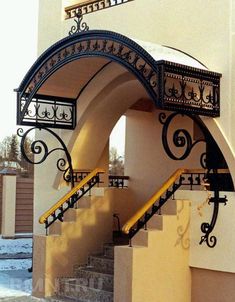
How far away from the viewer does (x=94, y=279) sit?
927cm

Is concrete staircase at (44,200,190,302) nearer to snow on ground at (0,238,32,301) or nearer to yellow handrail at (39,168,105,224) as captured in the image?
snow on ground at (0,238,32,301)

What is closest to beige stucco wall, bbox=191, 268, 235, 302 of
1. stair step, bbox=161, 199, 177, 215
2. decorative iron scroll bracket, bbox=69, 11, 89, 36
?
stair step, bbox=161, 199, 177, 215

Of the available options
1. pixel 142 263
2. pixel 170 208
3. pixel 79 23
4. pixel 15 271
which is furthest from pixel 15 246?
pixel 142 263

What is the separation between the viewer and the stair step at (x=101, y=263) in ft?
31.3

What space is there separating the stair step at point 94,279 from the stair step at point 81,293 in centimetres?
12

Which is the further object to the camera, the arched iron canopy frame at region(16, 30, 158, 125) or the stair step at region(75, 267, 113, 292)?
the stair step at region(75, 267, 113, 292)

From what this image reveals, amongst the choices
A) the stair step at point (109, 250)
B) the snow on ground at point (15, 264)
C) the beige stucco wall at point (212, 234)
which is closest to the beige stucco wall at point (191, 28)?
the beige stucco wall at point (212, 234)

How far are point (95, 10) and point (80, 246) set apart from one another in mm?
3955

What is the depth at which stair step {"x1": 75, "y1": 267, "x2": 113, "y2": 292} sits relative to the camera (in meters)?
9.07

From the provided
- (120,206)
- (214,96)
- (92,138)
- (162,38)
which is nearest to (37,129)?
(92,138)

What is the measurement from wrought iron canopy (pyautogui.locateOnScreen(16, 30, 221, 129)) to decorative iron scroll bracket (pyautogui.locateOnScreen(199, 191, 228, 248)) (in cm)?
113

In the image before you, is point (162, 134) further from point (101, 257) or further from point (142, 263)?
point (101, 257)

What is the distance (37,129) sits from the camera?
1115 centimetres

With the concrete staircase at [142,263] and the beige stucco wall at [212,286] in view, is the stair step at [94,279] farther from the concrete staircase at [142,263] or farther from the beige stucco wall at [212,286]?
the beige stucco wall at [212,286]
